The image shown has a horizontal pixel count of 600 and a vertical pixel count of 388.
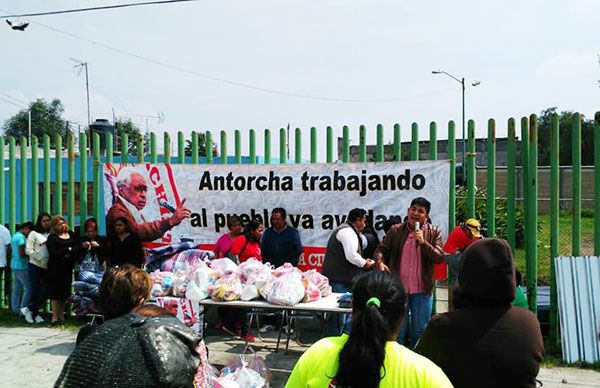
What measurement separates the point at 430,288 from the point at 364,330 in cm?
449

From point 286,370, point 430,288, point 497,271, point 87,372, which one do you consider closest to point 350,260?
point 430,288

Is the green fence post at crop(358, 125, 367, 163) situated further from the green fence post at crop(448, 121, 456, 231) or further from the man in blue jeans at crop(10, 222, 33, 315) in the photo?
the man in blue jeans at crop(10, 222, 33, 315)

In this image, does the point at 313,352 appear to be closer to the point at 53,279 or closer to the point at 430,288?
the point at 430,288

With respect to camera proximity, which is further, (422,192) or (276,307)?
(422,192)

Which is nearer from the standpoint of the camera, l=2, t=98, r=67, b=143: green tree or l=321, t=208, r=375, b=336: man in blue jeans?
l=321, t=208, r=375, b=336: man in blue jeans

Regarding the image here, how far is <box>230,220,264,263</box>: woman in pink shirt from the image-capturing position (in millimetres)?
8164

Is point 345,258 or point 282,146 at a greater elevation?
point 282,146

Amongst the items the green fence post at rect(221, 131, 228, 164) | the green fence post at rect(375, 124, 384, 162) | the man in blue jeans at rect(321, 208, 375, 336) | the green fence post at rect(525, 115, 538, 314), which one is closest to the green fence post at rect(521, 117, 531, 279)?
the green fence post at rect(525, 115, 538, 314)

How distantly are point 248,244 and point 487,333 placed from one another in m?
5.70

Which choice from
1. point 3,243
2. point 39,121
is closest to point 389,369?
point 3,243

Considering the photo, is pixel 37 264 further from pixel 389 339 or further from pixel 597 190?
pixel 389 339

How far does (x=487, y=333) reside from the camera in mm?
2678

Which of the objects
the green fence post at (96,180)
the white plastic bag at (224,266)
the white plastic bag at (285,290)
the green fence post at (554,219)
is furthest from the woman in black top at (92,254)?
the green fence post at (554,219)

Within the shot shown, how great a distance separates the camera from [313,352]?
2471 mm
